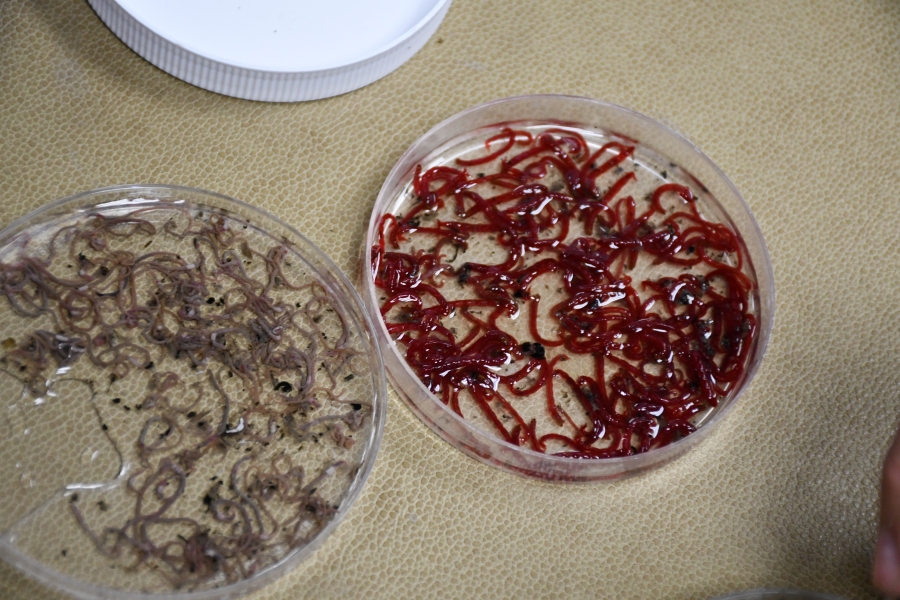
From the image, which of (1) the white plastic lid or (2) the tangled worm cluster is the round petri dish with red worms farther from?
(1) the white plastic lid

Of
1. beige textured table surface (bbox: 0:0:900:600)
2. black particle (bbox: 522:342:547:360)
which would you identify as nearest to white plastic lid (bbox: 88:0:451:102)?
beige textured table surface (bbox: 0:0:900:600)

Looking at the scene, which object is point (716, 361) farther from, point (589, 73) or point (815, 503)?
point (589, 73)

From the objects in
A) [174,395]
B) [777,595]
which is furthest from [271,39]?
[777,595]

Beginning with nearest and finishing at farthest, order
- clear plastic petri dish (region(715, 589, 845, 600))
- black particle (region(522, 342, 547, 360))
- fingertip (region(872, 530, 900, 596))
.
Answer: fingertip (region(872, 530, 900, 596))
clear plastic petri dish (region(715, 589, 845, 600))
black particle (region(522, 342, 547, 360))

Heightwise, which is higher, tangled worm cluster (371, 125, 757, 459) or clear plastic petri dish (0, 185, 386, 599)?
tangled worm cluster (371, 125, 757, 459)

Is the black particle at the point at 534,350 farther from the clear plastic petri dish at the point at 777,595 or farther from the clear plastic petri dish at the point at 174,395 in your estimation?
the clear plastic petri dish at the point at 777,595

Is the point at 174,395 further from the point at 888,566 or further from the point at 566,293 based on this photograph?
the point at 888,566

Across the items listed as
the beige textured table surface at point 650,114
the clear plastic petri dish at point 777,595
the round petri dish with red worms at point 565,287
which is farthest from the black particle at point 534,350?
the clear plastic petri dish at point 777,595

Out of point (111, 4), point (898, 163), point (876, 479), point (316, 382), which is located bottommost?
point (316, 382)

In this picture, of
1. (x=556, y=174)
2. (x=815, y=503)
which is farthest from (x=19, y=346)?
(x=815, y=503)
